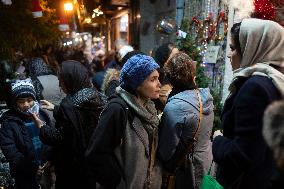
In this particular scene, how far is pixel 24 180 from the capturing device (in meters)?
4.27

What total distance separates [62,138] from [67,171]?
40cm

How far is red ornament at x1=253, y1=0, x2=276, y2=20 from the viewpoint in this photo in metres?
3.32

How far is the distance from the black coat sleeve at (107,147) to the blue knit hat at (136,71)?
1.09 feet

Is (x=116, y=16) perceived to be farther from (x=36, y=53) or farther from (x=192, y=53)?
(x=192, y=53)

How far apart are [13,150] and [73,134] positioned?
1.05 m

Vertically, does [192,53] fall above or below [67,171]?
above

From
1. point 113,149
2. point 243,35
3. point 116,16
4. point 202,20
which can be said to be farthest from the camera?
point 116,16

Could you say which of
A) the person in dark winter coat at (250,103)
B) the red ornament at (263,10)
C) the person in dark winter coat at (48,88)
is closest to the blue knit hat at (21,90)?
the person in dark winter coat at (48,88)

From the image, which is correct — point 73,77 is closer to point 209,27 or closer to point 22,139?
point 22,139

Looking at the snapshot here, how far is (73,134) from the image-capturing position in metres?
3.53

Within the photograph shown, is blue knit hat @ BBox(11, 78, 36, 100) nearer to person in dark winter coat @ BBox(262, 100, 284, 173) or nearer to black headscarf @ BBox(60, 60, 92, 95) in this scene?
black headscarf @ BBox(60, 60, 92, 95)

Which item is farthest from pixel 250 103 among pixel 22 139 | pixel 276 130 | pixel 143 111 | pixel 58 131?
pixel 22 139

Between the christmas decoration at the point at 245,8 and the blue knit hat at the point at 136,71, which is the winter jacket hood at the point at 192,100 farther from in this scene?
the christmas decoration at the point at 245,8

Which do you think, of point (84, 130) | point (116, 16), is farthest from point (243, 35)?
point (116, 16)
